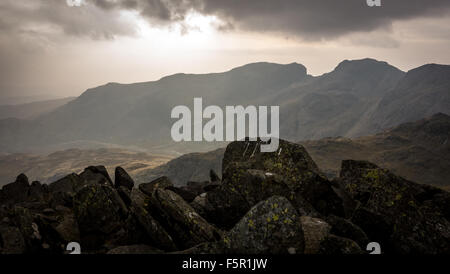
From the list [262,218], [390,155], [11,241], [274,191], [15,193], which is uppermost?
[262,218]

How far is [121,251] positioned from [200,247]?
8.76 ft

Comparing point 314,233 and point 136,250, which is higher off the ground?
point 314,233

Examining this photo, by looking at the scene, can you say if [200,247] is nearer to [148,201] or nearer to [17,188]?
[148,201]

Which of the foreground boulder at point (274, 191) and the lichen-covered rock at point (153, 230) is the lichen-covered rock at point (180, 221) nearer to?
the lichen-covered rock at point (153, 230)

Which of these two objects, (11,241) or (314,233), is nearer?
(314,233)

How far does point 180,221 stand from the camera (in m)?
10.4

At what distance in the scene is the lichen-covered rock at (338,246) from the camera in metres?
8.39

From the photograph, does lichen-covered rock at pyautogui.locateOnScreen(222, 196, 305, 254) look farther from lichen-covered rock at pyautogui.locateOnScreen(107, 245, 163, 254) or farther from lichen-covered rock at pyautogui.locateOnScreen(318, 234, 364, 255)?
lichen-covered rock at pyautogui.locateOnScreen(107, 245, 163, 254)

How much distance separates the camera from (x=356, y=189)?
13492 millimetres

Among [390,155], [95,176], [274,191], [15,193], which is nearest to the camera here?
[274,191]

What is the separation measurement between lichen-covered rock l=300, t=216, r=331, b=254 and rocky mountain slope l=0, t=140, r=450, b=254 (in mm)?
28

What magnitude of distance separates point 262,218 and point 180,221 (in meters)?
3.15

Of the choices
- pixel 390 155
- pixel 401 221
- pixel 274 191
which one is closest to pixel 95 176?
pixel 274 191

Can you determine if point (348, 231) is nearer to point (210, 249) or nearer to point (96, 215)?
point (210, 249)
